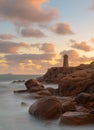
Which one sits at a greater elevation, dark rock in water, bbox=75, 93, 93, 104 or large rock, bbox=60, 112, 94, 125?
dark rock in water, bbox=75, 93, 93, 104

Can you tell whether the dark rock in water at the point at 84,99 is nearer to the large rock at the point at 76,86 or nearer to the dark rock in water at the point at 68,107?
the dark rock in water at the point at 68,107

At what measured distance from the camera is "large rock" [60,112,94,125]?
18.0 m

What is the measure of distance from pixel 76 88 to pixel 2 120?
53.8ft

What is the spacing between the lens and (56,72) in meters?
91.6

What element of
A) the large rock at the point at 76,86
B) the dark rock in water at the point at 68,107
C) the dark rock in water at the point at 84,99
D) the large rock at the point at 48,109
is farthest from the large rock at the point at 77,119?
the large rock at the point at 76,86

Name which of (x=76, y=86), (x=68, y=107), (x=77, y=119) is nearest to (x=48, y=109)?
(x=68, y=107)

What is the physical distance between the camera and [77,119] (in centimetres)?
1819

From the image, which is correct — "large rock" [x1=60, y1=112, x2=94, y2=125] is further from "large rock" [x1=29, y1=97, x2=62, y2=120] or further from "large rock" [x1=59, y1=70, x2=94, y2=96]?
"large rock" [x1=59, y1=70, x2=94, y2=96]

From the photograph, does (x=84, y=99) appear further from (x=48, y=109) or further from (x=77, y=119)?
(x=77, y=119)

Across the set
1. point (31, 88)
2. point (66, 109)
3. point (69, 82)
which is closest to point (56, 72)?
point (31, 88)

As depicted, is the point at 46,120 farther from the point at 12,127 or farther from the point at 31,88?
the point at 31,88

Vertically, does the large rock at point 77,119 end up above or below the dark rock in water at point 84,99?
below

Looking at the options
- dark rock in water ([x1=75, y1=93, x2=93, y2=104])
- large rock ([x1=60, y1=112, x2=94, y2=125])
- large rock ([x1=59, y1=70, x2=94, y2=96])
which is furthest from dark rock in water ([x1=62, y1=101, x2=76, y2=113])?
large rock ([x1=59, y1=70, x2=94, y2=96])

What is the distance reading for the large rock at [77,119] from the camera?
59.1 ft
